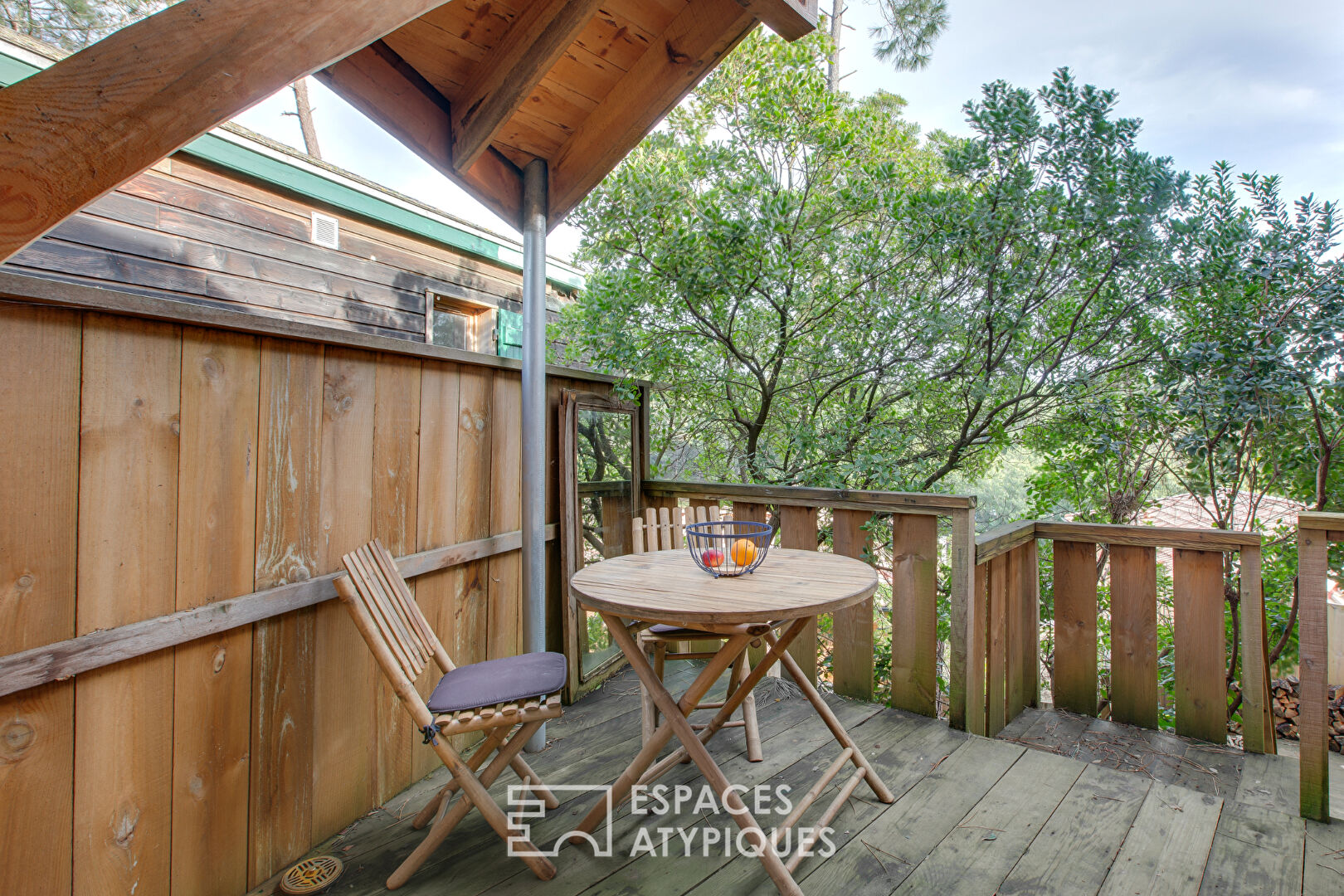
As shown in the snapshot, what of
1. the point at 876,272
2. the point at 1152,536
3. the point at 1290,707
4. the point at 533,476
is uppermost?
the point at 876,272

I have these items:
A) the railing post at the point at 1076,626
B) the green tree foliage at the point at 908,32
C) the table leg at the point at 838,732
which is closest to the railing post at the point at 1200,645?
the railing post at the point at 1076,626

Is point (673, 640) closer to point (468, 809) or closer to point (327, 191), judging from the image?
point (468, 809)

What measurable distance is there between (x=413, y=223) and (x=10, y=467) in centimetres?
324

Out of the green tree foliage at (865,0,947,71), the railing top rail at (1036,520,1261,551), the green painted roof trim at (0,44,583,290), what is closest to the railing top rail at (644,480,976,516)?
the railing top rail at (1036,520,1261,551)

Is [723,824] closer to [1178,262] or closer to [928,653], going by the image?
[928,653]

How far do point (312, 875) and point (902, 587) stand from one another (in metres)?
2.11

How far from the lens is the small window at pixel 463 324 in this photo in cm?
Result: 426

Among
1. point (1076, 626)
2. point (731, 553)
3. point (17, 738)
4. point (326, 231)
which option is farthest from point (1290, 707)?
point (326, 231)

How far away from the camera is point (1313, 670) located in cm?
177

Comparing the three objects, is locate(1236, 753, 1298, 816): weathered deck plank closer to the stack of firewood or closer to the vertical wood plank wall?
the stack of firewood

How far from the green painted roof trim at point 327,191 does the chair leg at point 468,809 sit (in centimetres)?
260

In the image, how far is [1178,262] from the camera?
2768mm

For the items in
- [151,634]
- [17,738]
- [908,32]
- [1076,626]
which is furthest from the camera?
[908,32]

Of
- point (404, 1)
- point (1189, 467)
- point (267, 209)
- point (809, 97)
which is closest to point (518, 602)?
point (404, 1)
